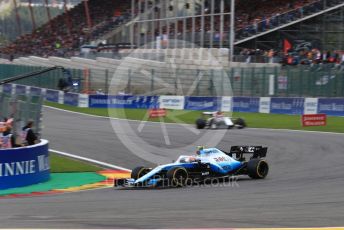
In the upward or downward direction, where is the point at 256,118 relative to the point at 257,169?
downward

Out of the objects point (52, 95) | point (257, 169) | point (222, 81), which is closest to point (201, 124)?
point (257, 169)

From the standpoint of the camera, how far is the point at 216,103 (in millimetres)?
42125

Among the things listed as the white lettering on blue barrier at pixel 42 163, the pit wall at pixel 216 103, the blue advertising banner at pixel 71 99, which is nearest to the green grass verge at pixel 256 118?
the pit wall at pixel 216 103

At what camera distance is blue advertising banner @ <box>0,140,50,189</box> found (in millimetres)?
16438

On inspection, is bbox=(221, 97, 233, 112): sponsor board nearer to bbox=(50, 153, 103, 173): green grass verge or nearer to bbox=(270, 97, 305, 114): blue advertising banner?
bbox=(270, 97, 305, 114): blue advertising banner

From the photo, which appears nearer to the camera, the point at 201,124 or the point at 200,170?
the point at 200,170

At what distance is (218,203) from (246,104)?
2937cm

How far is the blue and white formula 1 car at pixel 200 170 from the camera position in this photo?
602 inches

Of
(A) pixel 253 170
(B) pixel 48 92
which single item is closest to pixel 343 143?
(A) pixel 253 170

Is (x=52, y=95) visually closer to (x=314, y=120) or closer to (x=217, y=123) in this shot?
(x=217, y=123)

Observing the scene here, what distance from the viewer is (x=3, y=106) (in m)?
19.7

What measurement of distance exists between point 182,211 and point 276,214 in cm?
150

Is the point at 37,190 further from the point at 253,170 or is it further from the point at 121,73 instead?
the point at 121,73

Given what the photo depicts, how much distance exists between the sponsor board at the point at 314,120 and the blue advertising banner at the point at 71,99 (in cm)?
2102
